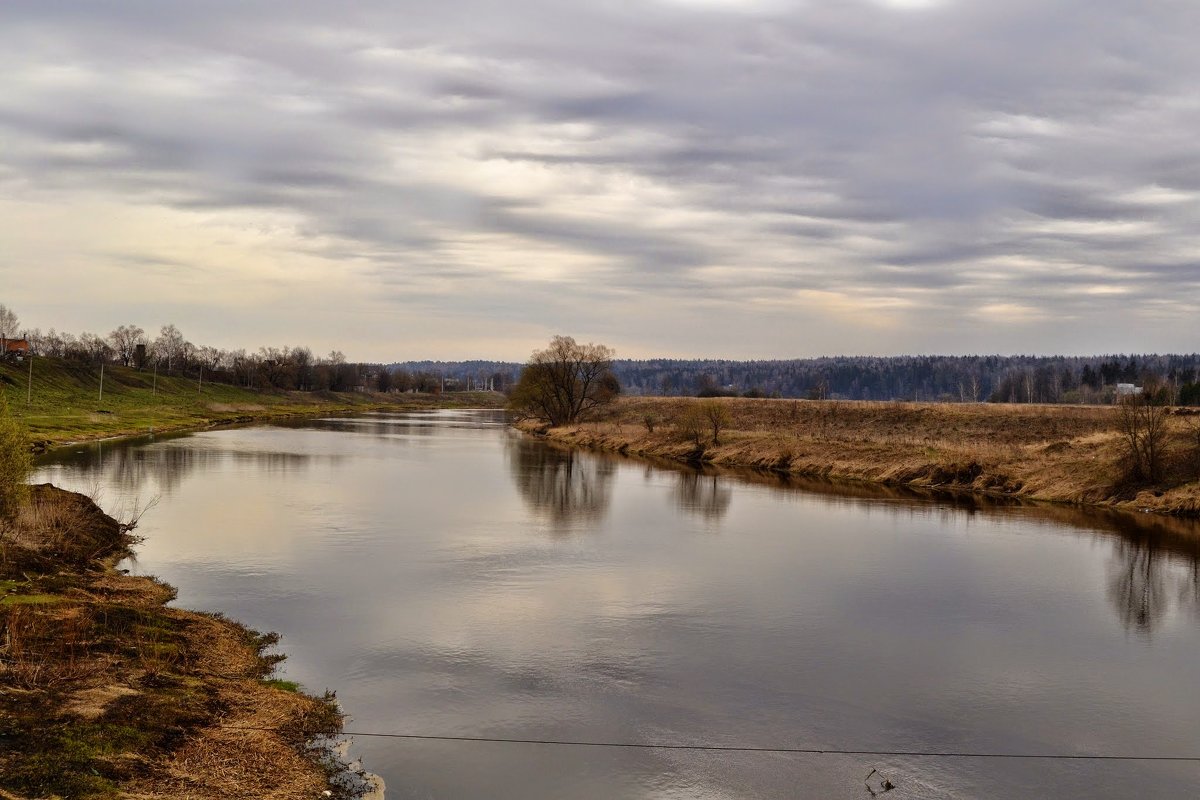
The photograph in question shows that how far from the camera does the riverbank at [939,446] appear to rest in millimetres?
47000

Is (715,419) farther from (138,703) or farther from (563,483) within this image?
(138,703)

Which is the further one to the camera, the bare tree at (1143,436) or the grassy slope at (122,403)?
the grassy slope at (122,403)

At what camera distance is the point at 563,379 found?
10700 cm

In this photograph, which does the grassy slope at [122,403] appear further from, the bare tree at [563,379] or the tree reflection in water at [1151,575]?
the tree reflection in water at [1151,575]

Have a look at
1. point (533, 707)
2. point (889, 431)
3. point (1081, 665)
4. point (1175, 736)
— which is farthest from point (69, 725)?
point (889, 431)

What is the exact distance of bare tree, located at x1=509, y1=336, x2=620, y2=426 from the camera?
106500 mm

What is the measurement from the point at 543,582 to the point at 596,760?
11.9 meters

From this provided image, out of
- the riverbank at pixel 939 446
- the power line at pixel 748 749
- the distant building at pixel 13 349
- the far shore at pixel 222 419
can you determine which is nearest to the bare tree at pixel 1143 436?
the riverbank at pixel 939 446

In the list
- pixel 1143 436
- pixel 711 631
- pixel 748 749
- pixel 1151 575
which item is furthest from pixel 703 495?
pixel 748 749

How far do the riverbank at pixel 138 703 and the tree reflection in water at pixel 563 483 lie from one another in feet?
59.7

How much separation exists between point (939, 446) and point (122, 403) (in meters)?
98.8

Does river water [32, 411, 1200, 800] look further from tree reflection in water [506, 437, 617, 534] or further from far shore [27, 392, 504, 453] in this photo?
far shore [27, 392, 504, 453]

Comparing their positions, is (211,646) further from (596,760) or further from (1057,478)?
(1057,478)

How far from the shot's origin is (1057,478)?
4991 centimetres
